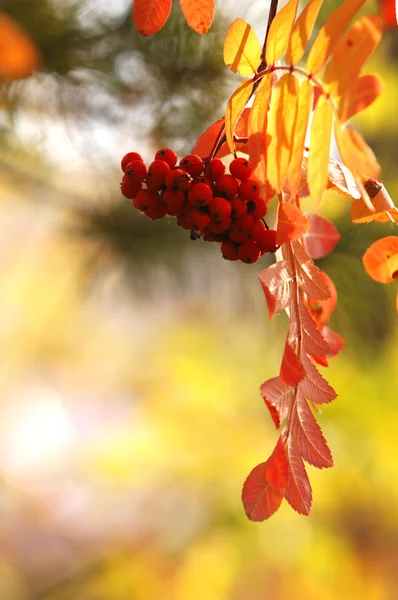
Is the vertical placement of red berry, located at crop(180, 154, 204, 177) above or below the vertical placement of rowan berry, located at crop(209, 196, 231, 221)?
above

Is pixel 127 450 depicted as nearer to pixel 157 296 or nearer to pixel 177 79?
pixel 157 296

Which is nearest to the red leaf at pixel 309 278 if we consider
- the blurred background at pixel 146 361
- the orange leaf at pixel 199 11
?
the orange leaf at pixel 199 11

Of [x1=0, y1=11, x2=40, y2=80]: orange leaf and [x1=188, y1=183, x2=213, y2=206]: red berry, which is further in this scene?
[x1=0, y1=11, x2=40, y2=80]: orange leaf

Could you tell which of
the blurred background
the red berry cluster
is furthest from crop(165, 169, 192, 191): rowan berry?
the blurred background

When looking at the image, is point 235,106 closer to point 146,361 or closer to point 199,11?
point 199,11

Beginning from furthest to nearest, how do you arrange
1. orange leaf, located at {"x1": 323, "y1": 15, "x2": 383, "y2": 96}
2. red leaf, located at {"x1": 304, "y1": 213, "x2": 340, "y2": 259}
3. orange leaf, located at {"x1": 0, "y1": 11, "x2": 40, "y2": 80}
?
orange leaf, located at {"x1": 0, "y1": 11, "x2": 40, "y2": 80} < red leaf, located at {"x1": 304, "y1": 213, "x2": 340, "y2": 259} < orange leaf, located at {"x1": 323, "y1": 15, "x2": 383, "y2": 96}

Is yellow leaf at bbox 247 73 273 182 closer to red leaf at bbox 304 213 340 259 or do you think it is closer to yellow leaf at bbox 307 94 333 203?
yellow leaf at bbox 307 94 333 203

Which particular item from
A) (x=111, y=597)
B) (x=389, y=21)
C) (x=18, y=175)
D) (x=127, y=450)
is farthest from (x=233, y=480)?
(x=389, y=21)
